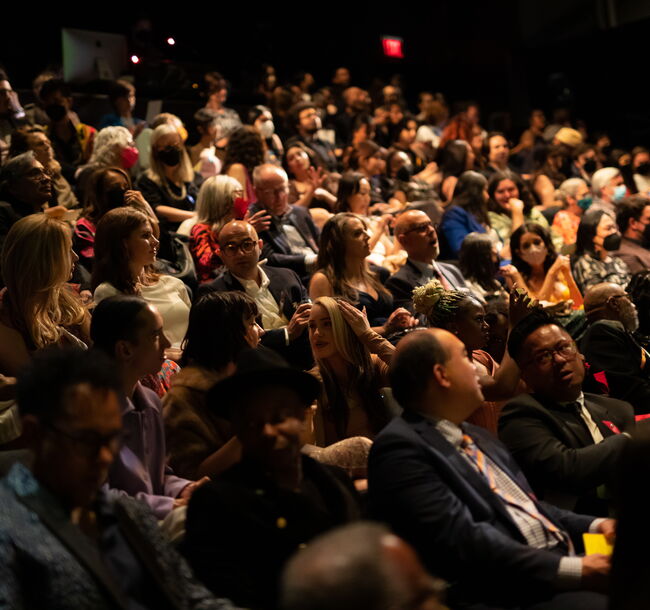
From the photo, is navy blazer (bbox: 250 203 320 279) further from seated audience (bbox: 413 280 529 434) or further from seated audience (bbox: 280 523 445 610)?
seated audience (bbox: 280 523 445 610)

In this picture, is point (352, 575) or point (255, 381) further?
point (255, 381)

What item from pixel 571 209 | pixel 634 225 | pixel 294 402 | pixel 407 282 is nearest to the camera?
pixel 294 402

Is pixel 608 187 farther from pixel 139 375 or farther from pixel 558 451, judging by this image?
pixel 139 375

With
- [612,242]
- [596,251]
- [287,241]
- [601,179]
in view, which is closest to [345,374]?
[287,241]

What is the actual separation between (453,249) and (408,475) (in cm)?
438

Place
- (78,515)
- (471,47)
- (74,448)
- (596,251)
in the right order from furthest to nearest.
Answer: (471,47) < (596,251) < (78,515) < (74,448)

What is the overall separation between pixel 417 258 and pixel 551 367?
2.13 metres

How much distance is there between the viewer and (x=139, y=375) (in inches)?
117

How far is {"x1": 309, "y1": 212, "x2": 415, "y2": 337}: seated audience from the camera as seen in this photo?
16.1ft

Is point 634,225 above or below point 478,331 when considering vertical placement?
below

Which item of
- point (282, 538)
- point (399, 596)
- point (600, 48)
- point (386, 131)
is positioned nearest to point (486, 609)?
point (282, 538)

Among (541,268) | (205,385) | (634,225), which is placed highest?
(205,385)

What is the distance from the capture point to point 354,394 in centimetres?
381

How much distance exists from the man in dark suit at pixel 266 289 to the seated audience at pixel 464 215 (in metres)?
2.04
